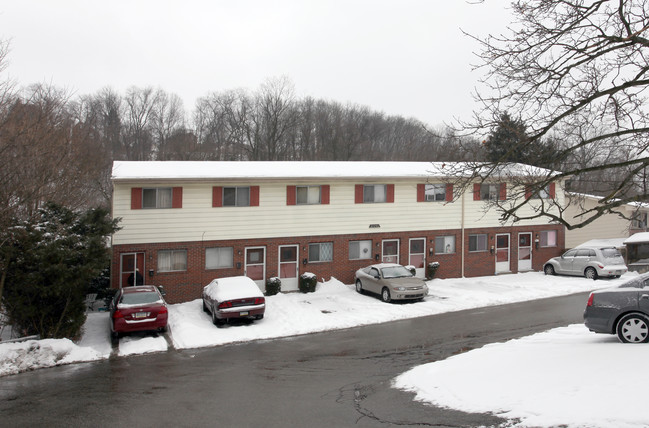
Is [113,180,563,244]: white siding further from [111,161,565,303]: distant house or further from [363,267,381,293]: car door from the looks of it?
[363,267,381,293]: car door

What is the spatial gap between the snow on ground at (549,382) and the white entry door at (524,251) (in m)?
17.3

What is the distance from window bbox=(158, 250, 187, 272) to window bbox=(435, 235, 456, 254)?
40.9ft

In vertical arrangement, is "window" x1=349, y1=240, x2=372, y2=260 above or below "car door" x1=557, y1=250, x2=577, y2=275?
above

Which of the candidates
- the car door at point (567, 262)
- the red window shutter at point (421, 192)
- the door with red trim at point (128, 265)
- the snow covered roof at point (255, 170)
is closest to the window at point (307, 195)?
the snow covered roof at point (255, 170)

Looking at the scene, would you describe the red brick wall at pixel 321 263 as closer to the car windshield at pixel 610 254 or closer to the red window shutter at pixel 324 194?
the red window shutter at pixel 324 194

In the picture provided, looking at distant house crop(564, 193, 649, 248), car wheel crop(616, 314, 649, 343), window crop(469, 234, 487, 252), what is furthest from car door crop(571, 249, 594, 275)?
car wheel crop(616, 314, 649, 343)

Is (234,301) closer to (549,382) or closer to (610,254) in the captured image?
(549,382)

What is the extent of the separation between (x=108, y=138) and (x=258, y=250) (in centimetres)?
4380

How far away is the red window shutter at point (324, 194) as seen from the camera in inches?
893

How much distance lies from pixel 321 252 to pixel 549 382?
1582 centimetres

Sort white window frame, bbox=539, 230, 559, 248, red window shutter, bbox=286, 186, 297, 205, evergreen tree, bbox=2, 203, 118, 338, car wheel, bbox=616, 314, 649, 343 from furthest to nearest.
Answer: white window frame, bbox=539, 230, 559, 248, red window shutter, bbox=286, 186, 297, 205, evergreen tree, bbox=2, 203, 118, 338, car wheel, bbox=616, 314, 649, 343

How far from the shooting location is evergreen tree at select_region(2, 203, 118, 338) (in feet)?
43.4

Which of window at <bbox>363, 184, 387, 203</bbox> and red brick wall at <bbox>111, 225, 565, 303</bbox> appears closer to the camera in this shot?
red brick wall at <bbox>111, 225, 565, 303</bbox>

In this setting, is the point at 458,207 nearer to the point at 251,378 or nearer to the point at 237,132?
the point at 251,378
